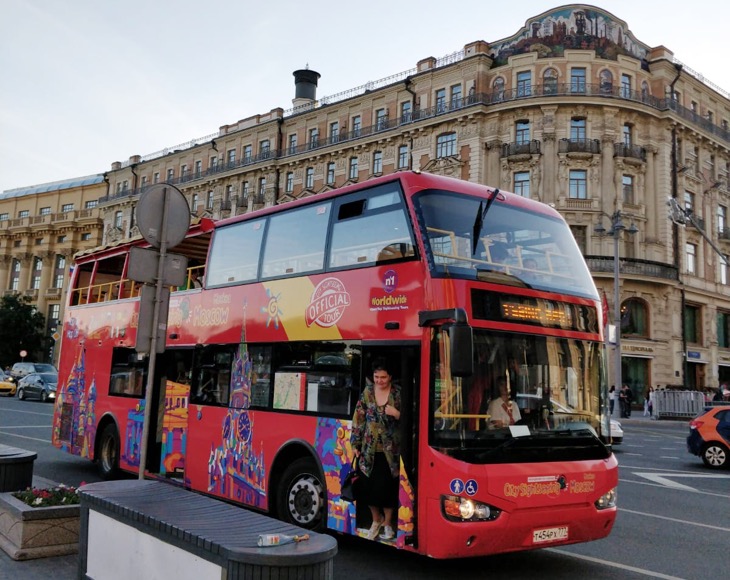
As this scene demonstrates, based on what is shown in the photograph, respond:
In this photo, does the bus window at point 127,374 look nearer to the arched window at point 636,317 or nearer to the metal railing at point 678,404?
the metal railing at point 678,404

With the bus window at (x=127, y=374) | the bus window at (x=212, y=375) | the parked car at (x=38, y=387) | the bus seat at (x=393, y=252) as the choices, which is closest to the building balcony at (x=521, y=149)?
the parked car at (x=38, y=387)

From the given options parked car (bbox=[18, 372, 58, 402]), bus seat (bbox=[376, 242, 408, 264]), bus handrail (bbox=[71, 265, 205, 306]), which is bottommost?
parked car (bbox=[18, 372, 58, 402])

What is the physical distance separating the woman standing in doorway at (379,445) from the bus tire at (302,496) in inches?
29.1

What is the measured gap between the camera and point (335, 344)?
718 cm

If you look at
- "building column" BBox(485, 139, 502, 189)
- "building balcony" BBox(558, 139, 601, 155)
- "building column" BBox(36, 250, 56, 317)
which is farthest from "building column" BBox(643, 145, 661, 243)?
"building column" BBox(36, 250, 56, 317)

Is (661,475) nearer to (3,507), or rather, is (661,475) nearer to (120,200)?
(3,507)

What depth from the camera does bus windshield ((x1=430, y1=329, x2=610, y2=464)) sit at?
597 centimetres

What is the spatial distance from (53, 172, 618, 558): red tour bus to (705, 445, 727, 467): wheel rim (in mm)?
10877

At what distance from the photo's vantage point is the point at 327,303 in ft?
24.2

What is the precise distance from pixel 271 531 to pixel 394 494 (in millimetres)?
2322

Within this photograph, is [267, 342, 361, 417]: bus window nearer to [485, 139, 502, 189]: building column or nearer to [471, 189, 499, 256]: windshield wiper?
[471, 189, 499, 256]: windshield wiper

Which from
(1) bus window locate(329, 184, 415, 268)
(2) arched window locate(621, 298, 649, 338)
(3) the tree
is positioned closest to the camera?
(1) bus window locate(329, 184, 415, 268)

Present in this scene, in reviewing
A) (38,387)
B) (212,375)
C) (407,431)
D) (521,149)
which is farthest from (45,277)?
(407,431)

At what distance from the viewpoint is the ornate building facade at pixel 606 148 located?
41.1m
